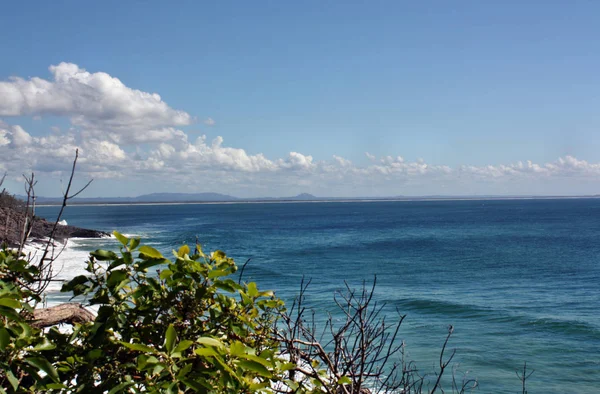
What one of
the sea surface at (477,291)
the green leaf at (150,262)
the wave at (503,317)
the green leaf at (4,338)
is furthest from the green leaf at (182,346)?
the wave at (503,317)

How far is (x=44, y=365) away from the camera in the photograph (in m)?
2.12

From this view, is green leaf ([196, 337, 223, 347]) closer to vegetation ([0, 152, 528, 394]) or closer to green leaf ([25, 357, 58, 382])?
vegetation ([0, 152, 528, 394])

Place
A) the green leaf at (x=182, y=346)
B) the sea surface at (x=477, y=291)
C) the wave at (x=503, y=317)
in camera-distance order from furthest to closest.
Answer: the wave at (x=503, y=317)
the sea surface at (x=477, y=291)
the green leaf at (x=182, y=346)

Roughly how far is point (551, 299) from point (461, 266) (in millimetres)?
14544

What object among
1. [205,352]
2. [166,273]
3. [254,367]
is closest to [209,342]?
[205,352]

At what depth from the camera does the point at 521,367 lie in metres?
18.5

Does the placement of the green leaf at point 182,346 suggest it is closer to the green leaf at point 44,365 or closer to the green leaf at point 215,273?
the green leaf at point 215,273

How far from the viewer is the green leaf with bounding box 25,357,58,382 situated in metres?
2.09

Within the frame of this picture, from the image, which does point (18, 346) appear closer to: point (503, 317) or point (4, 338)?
point (4, 338)

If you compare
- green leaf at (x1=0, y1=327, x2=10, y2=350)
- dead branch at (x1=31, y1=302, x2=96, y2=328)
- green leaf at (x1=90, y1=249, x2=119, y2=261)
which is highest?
green leaf at (x1=90, y1=249, x2=119, y2=261)

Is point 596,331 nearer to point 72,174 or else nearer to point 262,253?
point 72,174

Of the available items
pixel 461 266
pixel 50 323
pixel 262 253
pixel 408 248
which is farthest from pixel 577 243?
pixel 50 323

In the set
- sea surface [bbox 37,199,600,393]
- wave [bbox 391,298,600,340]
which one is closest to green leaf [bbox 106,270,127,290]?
sea surface [bbox 37,199,600,393]

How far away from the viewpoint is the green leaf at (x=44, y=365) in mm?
2094
